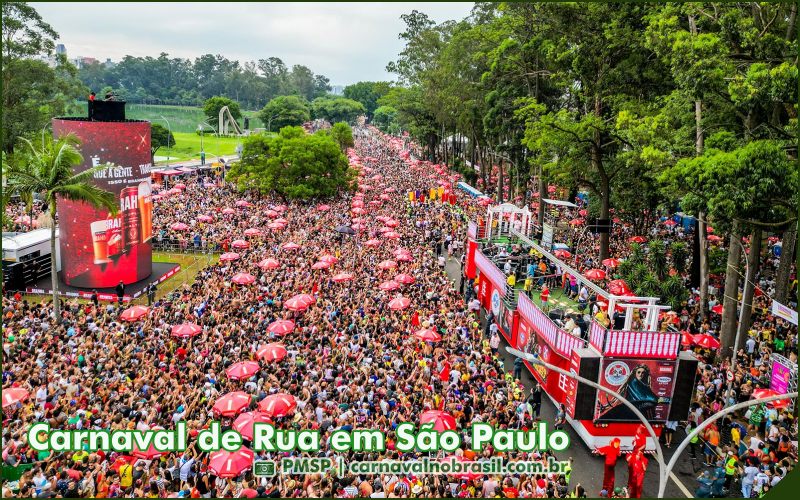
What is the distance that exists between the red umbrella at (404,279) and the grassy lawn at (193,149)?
67.5 meters

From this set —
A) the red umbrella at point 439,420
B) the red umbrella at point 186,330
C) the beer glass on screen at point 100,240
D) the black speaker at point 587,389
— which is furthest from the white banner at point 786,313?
the beer glass on screen at point 100,240

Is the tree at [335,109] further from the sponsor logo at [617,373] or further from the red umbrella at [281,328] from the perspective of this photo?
the sponsor logo at [617,373]

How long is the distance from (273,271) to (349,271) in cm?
401

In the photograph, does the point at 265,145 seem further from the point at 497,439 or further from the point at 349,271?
the point at 497,439

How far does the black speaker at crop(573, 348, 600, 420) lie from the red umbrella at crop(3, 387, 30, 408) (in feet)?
49.3

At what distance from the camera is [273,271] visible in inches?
1198

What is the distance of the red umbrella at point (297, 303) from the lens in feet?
78.2

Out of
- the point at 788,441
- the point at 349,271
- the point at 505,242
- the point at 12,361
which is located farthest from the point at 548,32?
the point at 12,361

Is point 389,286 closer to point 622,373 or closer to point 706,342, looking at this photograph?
point 622,373

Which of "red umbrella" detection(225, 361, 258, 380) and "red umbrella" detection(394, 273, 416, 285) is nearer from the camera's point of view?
"red umbrella" detection(225, 361, 258, 380)

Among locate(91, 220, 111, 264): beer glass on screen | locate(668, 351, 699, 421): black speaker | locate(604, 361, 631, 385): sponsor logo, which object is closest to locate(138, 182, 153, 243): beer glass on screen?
locate(91, 220, 111, 264): beer glass on screen

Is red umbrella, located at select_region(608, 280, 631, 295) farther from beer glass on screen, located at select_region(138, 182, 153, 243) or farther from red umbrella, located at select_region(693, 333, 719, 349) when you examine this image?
beer glass on screen, located at select_region(138, 182, 153, 243)

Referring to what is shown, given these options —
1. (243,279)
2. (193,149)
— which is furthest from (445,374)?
(193,149)

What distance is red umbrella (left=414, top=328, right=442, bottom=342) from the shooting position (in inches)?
824
